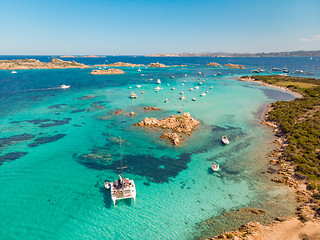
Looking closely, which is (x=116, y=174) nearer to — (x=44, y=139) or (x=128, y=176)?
(x=128, y=176)

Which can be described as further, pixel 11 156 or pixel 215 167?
pixel 11 156

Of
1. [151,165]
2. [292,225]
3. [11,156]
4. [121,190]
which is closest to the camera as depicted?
[292,225]

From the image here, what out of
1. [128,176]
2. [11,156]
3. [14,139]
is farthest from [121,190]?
[14,139]

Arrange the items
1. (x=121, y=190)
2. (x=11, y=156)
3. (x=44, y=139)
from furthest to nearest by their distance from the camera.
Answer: (x=44, y=139) → (x=11, y=156) → (x=121, y=190)

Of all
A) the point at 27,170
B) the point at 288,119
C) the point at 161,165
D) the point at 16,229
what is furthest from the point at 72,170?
the point at 288,119

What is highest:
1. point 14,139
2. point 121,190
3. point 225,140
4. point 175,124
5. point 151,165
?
point 175,124

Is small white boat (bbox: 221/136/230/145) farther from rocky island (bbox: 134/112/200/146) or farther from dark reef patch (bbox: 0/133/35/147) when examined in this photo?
dark reef patch (bbox: 0/133/35/147)

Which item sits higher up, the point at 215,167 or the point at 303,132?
the point at 303,132

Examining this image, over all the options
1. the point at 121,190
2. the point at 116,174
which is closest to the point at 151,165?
the point at 116,174

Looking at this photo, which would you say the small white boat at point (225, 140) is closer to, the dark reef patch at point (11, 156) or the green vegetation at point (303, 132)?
the green vegetation at point (303, 132)
